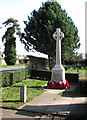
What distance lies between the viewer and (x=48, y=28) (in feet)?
72.2

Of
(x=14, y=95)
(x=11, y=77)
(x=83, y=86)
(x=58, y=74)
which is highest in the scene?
(x=58, y=74)

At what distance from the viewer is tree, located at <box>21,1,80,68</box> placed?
22.5 meters

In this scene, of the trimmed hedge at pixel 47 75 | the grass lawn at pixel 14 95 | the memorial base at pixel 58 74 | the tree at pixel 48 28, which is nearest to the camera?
the grass lawn at pixel 14 95

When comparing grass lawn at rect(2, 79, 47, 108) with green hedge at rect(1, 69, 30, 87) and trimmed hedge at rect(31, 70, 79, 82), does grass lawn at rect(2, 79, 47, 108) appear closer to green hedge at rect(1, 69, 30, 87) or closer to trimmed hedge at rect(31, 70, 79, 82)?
green hedge at rect(1, 69, 30, 87)

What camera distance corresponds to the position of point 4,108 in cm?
607

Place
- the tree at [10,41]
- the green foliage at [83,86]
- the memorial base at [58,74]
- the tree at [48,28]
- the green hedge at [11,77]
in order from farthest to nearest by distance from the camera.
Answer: the tree at [10,41] < the tree at [48,28] < the memorial base at [58,74] < the green hedge at [11,77] < the green foliage at [83,86]

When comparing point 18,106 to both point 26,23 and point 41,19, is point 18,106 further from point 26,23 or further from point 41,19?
point 26,23

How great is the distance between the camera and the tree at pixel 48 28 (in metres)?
22.5

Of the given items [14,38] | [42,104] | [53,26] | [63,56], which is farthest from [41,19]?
[42,104]

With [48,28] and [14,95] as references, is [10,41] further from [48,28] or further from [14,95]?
[14,95]

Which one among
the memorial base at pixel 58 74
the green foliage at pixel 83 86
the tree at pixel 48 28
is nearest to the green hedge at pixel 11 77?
the memorial base at pixel 58 74

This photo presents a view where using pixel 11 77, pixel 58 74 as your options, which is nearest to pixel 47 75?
pixel 58 74

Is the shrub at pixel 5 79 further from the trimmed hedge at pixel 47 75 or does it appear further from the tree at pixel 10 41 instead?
the tree at pixel 10 41

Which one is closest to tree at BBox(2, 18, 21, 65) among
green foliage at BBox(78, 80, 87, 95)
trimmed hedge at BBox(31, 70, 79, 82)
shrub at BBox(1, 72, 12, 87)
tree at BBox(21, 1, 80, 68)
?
tree at BBox(21, 1, 80, 68)
